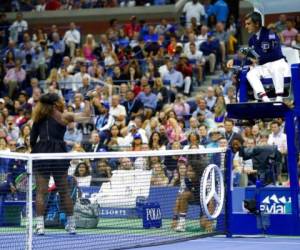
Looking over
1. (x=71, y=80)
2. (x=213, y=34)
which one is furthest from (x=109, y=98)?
(x=213, y=34)

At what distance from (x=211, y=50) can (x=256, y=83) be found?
40.0 feet

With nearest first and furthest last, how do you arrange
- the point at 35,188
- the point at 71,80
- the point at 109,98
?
the point at 35,188 → the point at 109,98 → the point at 71,80

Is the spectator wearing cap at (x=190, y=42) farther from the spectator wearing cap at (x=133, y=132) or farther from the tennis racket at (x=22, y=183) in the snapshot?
the tennis racket at (x=22, y=183)

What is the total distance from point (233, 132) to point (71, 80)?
8578 mm

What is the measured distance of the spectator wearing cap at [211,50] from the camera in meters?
26.7

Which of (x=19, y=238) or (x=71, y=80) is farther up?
(x=71, y=80)

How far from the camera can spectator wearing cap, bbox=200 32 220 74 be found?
87.7ft

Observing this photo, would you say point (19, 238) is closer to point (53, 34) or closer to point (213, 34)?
point (213, 34)

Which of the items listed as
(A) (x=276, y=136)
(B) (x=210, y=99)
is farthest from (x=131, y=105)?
(A) (x=276, y=136)

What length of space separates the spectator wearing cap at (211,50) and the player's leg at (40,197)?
44.9 feet

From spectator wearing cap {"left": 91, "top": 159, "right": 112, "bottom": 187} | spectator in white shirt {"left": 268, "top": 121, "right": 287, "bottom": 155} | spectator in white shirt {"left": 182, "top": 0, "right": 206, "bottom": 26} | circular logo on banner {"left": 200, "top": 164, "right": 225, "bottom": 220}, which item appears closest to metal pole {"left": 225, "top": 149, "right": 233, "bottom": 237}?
circular logo on banner {"left": 200, "top": 164, "right": 225, "bottom": 220}

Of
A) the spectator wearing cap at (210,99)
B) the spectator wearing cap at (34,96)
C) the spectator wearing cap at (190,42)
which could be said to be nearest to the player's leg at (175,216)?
the spectator wearing cap at (210,99)

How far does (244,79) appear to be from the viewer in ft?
49.2

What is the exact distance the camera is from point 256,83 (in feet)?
48.3
